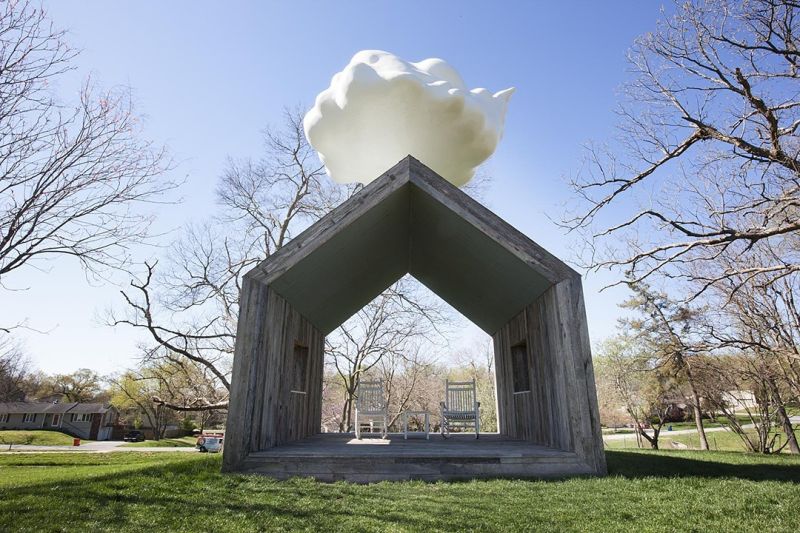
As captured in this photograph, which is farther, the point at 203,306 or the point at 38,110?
the point at 203,306

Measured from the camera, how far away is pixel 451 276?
8812 millimetres

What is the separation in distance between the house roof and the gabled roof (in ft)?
134

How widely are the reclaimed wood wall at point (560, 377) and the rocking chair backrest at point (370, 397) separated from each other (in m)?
2.61

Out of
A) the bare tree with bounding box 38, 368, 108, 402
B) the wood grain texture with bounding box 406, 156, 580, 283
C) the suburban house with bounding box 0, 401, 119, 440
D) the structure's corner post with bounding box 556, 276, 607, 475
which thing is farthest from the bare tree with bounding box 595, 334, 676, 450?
the bare tree with bounding box 38, 368, 108, 402

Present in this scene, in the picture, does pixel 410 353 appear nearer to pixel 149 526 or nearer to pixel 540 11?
pixel 540 11

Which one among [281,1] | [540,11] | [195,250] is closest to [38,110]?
[281,1]

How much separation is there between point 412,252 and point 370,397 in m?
2.98

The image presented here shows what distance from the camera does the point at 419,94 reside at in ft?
25.5

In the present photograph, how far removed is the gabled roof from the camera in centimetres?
571

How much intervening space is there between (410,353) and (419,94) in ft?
45.5

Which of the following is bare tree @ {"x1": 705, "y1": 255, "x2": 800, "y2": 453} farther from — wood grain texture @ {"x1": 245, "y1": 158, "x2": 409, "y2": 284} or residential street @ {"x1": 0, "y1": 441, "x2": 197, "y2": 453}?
residential street @ {"x1": 0, "y1": 441, "x2": 197, "y2": 453}

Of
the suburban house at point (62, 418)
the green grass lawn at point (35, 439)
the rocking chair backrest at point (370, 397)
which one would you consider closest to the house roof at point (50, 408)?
the suburban house at point (62, 418)

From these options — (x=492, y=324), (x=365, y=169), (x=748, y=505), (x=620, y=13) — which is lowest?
(x=748, y=505)

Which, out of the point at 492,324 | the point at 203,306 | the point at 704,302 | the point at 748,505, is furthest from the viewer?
the point at 203,306
